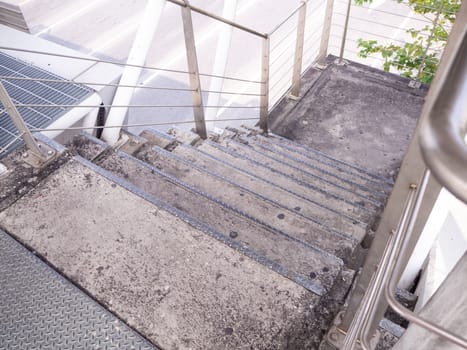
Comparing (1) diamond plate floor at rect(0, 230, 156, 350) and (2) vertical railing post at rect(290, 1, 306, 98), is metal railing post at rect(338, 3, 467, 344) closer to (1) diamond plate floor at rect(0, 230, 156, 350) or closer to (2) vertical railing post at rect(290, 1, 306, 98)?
(1) diamond plate floor at rect(0, 230, 156, 350)

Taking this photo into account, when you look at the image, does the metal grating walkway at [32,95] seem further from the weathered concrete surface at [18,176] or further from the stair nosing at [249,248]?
the stair nosing at [249,248]

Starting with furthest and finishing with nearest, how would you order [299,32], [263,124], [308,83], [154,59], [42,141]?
[154,59] < [308,83] < [263,124] < [299,32] < [42,141]

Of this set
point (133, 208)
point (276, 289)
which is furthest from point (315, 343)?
point (133, 208)

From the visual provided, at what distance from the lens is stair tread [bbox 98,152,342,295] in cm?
167

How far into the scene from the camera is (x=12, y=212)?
1813 millimetres

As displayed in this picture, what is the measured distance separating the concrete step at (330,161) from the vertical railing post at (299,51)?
2.28ft

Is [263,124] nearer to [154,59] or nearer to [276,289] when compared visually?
[276,289]

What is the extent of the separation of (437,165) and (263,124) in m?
3.71

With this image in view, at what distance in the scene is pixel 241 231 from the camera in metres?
1.94

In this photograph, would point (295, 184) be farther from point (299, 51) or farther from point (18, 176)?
point (18, 176)

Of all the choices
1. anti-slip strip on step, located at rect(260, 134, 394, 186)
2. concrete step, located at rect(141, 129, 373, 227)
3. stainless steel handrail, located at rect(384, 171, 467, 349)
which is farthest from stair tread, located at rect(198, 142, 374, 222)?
stainless steel handrail, located at rect(384, 171, 467, 349)

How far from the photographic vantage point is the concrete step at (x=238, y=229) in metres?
1.67

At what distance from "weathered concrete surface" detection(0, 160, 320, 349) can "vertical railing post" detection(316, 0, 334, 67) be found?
3293mm

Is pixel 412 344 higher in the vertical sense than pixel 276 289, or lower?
higher
